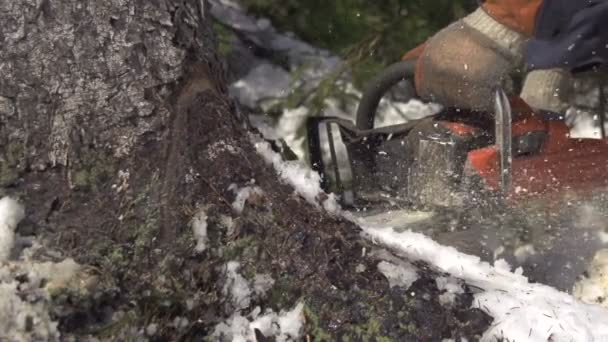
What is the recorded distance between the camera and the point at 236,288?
1323mm

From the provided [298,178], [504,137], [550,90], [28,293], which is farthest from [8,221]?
[550,90]

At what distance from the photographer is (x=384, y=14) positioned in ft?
13.4

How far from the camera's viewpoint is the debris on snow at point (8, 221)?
1255mm

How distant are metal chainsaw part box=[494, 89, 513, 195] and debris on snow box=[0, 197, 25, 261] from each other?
5.89 feet

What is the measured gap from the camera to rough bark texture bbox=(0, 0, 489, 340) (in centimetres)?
128

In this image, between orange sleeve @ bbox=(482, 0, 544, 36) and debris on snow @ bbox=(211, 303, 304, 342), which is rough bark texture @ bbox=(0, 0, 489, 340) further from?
orange sleeve @ bbox=(482, 0, 544, 36)

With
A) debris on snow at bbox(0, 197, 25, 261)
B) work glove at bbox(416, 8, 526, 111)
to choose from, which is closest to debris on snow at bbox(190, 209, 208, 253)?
debris on snow at bbox(0, 197, 25, 261)

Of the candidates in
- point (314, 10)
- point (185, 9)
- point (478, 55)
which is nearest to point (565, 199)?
point (478, 55)

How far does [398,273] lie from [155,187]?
551 millimetres

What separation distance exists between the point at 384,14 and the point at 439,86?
4.27ft

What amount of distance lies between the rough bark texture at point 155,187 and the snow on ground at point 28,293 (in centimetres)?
7

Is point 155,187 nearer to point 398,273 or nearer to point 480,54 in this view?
point 398,273

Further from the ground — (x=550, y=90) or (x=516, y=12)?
(x=516, y=12)

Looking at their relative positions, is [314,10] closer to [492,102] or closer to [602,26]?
[492,102]
